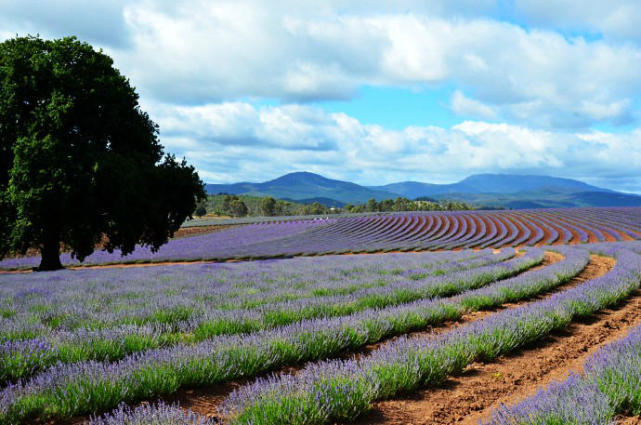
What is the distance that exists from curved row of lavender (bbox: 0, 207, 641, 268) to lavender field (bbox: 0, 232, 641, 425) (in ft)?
58.5

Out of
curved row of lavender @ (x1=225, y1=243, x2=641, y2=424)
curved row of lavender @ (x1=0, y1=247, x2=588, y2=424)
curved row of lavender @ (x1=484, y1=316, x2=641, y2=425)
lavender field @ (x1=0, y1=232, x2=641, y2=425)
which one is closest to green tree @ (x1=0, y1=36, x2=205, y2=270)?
lavender field @ (x1=0, y1=232, x2=641, y2=425)

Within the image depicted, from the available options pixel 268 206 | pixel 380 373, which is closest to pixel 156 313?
pixel 380 373

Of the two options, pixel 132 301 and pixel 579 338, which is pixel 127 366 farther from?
pixel 579 338

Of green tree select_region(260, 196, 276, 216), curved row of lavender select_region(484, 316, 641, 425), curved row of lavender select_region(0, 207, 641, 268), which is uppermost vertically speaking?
green tree select_region(260, 196, 276, 216)

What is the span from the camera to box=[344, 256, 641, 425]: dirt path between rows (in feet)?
11.6

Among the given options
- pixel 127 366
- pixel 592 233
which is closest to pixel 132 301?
pixel 127 366

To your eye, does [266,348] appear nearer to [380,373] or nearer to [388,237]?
[380,373]

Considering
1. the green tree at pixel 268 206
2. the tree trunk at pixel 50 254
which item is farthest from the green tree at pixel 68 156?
the green tree at pixel 268 206

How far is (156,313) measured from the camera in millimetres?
6301

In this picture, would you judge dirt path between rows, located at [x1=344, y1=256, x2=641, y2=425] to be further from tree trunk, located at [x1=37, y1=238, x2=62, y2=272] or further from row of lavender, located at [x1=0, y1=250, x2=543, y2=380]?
tree trunk, located at [x1=37, y1=238, x2=62, y2=272]

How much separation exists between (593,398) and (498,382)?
4.28 feet

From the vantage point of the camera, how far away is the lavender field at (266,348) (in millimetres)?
3242

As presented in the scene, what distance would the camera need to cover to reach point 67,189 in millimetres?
14617

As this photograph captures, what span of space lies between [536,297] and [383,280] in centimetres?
334
